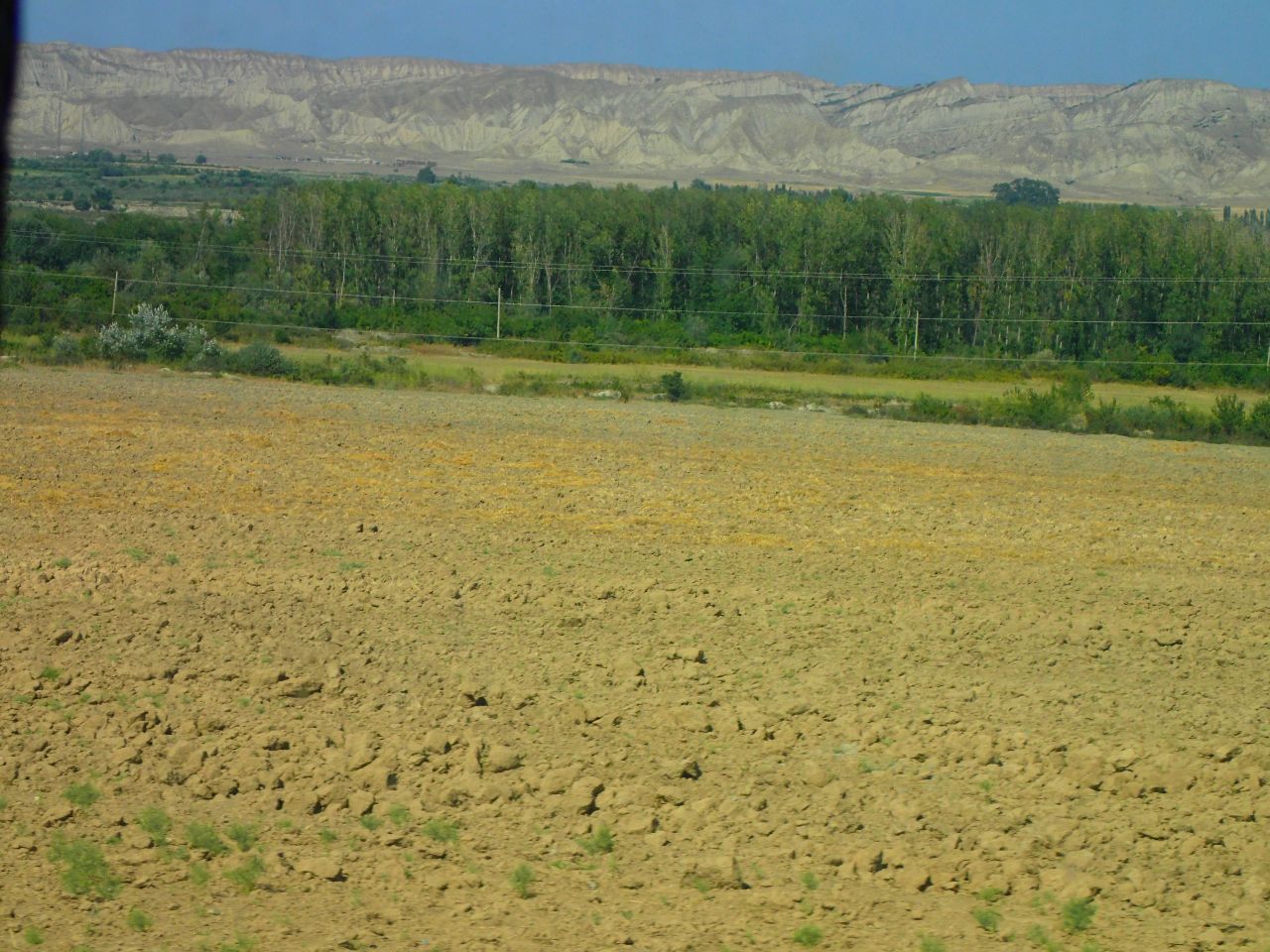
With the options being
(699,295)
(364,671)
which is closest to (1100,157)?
(699,295)

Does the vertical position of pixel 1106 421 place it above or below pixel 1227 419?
below

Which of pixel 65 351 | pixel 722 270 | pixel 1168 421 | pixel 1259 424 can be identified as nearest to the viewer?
pixel 1259 424

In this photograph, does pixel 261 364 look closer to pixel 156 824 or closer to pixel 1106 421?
pixel 1106 421

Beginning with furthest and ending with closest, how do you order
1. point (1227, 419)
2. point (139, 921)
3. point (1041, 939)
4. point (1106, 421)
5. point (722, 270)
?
point (722, 270), point (1106, 421), point (1227, 419), point (1041, 939), point (139, 921)

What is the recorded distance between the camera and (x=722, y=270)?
62.4m

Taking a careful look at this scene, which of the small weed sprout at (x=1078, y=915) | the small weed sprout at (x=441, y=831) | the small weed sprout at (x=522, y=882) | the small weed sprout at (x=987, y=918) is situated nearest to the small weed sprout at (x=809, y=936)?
the small weed sprout at (x=987, y=918)

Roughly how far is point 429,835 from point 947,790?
8.60 feet

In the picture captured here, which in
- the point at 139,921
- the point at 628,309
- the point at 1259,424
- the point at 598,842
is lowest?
the point at 139,921

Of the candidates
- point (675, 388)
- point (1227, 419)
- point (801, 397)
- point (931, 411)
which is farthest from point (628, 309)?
point (1227, 419)

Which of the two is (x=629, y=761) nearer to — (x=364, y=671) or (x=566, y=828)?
(x=566, y=828)

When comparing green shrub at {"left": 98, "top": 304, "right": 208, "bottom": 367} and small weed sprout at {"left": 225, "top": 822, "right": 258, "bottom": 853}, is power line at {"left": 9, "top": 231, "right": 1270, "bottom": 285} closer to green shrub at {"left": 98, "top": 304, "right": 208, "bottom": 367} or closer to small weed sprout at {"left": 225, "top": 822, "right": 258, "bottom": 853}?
green shrub at {"left": 98, "top": 304, "right": 208, "bottom": 367}

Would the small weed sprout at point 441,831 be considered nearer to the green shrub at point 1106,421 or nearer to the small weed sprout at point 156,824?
the small weed sprout at point 156,824

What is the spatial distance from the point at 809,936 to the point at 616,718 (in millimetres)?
2593

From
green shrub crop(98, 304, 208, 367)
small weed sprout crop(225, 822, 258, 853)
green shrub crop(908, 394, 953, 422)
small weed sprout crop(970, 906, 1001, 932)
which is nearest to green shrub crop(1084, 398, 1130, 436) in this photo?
green shrub crop(908, 394, 953, 422)
